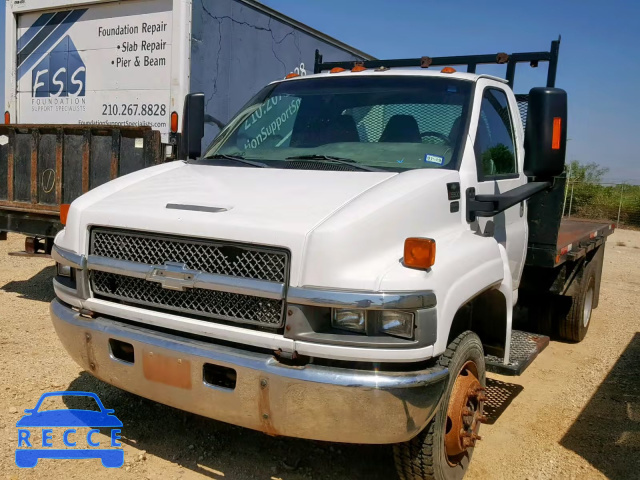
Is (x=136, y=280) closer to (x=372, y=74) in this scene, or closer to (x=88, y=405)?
(x=88, y=405)

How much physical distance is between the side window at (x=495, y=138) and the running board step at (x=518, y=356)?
114cm

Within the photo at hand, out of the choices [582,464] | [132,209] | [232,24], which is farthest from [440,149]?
[232,24]

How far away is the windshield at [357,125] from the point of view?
368cm

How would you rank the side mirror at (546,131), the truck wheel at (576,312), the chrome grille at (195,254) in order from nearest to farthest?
the chrome grille at (195,254)
the side mirror at (546,131)
the truck wheel at (576,312)

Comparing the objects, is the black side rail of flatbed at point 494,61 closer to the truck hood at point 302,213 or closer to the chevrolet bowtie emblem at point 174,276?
the truck hood at point 302,213

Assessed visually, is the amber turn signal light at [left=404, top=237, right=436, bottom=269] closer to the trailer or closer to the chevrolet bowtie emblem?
the chevrolet bowtie emblem

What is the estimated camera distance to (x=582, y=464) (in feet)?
12.5

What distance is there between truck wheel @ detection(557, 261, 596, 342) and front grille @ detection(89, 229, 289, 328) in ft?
14.4

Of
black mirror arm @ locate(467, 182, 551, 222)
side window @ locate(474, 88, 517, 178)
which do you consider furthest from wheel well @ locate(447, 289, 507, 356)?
side window @ locate(474, 88, 517, 178)

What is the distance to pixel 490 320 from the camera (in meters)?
3.81

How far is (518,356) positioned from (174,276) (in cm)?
233

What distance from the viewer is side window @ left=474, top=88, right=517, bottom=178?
3.87 meters

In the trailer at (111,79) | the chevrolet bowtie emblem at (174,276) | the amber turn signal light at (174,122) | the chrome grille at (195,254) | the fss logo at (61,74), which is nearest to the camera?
the chrome grille at (195,254)

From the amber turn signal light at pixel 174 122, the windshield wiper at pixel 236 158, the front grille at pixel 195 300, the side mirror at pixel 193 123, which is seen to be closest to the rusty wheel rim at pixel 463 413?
the front grille at pixel 195 300
